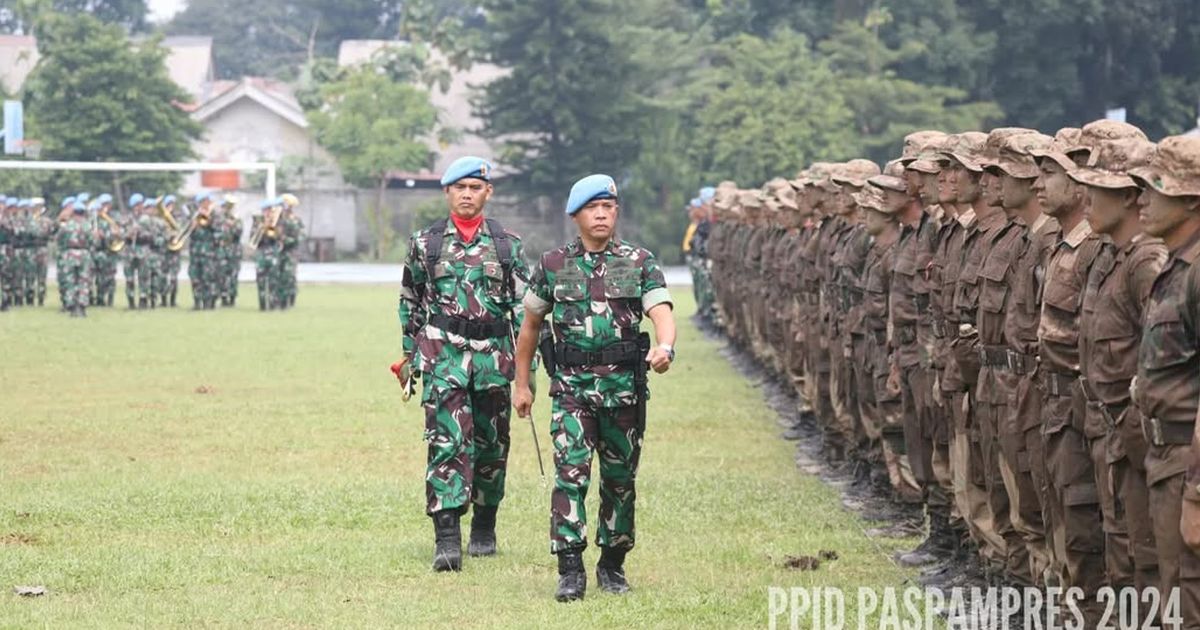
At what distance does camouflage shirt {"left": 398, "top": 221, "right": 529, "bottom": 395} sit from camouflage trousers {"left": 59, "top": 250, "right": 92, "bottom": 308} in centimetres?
2206

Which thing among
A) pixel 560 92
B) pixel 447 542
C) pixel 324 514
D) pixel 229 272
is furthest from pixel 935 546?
pixel 560 92

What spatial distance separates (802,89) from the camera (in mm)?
51719

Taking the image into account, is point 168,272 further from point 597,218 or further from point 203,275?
point 597,218

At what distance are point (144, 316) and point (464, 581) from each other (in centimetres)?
2325

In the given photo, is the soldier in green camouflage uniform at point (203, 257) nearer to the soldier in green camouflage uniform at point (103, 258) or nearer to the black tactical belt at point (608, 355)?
the soldier in green camouflage uniform at point (103, 258)

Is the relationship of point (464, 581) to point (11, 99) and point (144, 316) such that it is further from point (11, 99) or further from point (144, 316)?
point (11, 99)

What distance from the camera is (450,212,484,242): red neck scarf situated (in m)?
10.1

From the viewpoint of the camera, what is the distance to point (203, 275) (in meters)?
34.2

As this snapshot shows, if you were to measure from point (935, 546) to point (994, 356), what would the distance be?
5.68 ft

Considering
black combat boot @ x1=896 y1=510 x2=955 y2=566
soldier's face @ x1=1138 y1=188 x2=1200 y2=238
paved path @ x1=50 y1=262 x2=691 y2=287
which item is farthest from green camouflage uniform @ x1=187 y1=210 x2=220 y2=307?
soldier's face @ x1=1138 y1=188 x2=1200 y2=238

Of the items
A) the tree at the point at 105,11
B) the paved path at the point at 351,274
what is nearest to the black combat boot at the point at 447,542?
the paved path at the point at 351,274

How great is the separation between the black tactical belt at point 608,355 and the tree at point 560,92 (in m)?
44.0

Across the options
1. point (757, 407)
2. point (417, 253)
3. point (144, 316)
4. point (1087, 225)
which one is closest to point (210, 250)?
point (144, 316)

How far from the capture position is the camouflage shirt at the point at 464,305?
991cm
